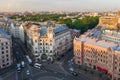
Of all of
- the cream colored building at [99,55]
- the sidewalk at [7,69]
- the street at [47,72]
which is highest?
the cream colored building at [99,55]

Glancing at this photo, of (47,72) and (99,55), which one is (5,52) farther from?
(99,55)

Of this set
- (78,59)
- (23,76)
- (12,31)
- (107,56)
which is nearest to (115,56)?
(107,56)

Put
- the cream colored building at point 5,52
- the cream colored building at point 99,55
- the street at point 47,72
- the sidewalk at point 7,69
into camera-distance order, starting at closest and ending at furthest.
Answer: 1. the cream colored building at point 99,55
2. the street at point 47,72
3. the sidewalk at point 7,69
4. the cream colored building at point 5,52

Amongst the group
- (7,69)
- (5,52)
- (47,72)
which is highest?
(5,52)

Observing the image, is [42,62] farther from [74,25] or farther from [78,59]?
[74,25]

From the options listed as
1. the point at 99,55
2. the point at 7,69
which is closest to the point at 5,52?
the point at 7,69

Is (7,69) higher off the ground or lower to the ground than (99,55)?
lower

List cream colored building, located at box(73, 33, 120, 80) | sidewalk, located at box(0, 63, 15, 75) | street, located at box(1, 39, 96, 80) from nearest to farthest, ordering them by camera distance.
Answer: cream colored building, located at box(73, 33, 120, 80) → street, located at box(1, 39, 96, 80) → sidewalk, located at box(0, 63, 15, 75)

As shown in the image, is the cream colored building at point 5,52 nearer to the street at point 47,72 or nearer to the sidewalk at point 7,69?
the sidewalk at point 7,69

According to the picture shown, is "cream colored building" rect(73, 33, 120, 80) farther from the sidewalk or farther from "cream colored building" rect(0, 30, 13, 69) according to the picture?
"cream colored building" rect(0, 30, 13, 69)

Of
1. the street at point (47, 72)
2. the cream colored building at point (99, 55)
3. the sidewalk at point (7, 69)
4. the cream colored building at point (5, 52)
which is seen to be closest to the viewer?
the cream colored building at point (99, 55)

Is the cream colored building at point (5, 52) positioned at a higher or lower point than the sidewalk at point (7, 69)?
higher
